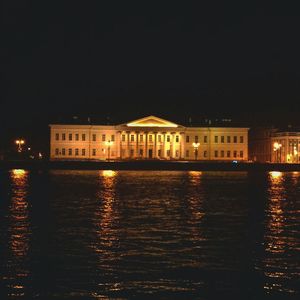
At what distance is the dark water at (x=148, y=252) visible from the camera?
37.0ft

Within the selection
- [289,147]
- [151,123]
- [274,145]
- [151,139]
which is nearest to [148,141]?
[151,139]

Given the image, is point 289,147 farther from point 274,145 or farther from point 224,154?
point 224,154

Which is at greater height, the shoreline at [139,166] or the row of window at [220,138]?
the row of window at [220,138]

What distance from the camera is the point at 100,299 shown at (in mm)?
10594

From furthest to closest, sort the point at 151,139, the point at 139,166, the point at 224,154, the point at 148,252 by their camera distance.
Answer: the point at 224,154, the point at 151,139, the point at 139,166, the point at 148,252

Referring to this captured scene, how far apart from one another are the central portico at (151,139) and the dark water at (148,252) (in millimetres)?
85686

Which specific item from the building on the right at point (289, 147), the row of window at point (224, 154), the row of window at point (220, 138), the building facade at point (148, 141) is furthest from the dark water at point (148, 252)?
the building on the right at point (289, 147)

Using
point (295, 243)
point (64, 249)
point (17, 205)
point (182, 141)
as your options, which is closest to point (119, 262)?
point (64, 249)

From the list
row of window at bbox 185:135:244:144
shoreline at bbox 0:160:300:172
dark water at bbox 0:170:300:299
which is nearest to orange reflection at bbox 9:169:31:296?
dark water at bbox 0:170:300:299

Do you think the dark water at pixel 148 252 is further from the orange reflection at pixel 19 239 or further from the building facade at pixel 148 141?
the building facade at pixel 148 141

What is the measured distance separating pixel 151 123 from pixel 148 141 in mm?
2794

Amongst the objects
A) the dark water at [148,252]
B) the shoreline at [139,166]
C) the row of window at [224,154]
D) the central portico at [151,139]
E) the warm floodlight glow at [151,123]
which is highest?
the warm floodlight glow at [151,123]

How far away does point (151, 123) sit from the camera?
112 metres

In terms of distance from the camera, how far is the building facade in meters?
110
